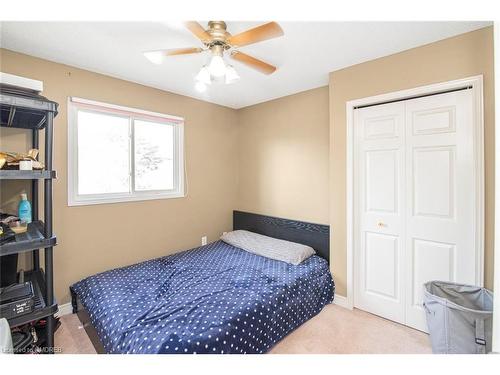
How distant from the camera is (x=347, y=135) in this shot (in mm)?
2227

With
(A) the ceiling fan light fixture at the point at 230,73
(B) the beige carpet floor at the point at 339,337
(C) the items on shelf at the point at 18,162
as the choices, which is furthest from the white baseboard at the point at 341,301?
(C) the items on shelf at the point at 18,162

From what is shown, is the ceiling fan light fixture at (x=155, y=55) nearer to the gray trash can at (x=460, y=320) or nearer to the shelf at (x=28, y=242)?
the shelf at (x=28, y=242)

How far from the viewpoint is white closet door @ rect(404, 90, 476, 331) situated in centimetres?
168

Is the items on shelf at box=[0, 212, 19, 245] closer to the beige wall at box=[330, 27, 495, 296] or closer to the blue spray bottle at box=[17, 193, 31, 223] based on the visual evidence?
the blue spray bottle at box=[17, 193, 31, 223]

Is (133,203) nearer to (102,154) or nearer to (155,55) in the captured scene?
(102,154)

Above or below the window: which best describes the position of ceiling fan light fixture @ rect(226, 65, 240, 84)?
above

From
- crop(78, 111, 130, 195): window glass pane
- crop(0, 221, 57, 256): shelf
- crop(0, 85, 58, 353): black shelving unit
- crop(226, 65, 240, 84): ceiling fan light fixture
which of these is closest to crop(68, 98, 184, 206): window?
crop(78, 111, 130, 195): window glass pane

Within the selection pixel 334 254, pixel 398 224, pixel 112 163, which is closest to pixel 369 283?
pixel 334 254

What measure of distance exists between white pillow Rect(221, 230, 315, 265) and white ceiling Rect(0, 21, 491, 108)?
6.04ft

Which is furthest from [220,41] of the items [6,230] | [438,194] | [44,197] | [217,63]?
[438,194]

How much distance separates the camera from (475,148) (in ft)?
5.34

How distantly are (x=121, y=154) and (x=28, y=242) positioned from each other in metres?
1.33

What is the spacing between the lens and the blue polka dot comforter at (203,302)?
54.7 inches
